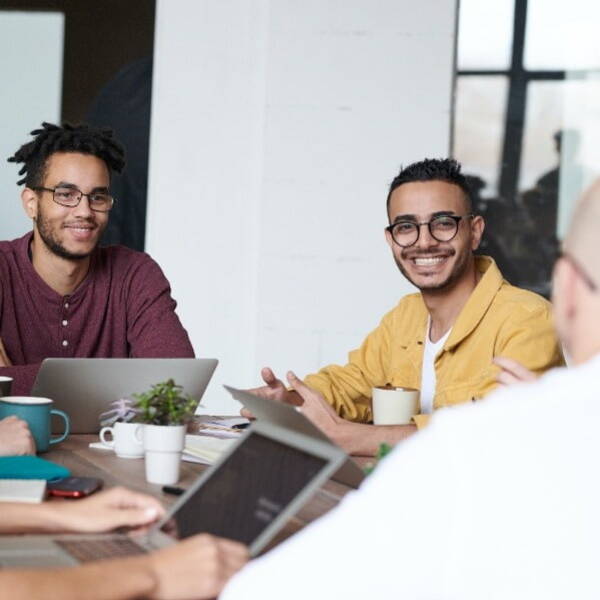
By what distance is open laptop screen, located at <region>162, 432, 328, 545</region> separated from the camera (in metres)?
1.12

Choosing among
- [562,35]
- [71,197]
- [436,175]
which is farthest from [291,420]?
[562,35]

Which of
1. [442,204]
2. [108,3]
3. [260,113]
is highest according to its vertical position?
[108,3]

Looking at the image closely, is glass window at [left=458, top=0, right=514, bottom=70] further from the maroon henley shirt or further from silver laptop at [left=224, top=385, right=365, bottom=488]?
silver laptop at [left=224, top=385, right=365, bottom=488]

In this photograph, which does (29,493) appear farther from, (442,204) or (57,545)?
(442,204)

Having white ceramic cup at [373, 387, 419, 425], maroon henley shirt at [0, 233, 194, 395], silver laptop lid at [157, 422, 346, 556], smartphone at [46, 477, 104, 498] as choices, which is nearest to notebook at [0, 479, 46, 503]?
smartphone at [46, 477, 104, 498]

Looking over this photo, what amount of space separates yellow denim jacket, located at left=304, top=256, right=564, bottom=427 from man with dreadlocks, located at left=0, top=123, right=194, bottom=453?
506mm

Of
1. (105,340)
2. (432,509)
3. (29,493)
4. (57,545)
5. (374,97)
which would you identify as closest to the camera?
(432,509)

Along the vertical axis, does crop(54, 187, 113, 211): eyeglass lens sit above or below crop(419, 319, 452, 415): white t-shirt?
above

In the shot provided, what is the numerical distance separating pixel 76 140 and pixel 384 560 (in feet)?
7.43

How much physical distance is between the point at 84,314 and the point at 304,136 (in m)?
1.51

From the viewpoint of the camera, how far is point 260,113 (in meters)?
4.04

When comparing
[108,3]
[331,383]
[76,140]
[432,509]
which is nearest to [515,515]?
[432,509]

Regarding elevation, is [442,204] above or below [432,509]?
above

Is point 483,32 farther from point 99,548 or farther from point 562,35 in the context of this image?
point 99,548
